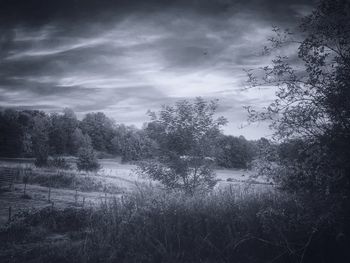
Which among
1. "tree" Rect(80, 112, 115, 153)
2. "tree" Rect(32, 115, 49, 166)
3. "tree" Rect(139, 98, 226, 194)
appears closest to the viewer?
"tree" Rect(139, 98, 226, 194)

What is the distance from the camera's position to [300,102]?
8742 millimetres

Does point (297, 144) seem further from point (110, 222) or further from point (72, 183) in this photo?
point (72, 183)

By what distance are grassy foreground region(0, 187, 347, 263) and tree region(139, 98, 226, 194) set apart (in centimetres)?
715

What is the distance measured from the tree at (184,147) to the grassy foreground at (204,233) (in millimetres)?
7151

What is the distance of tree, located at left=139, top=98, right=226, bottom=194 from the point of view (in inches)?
746

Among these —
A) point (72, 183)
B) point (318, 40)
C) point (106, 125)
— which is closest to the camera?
point (318, 40)

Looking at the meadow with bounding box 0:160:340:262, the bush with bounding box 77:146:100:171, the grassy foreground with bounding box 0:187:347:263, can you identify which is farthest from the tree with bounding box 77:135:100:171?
the grassy foreground with bounding box 0:187:347:263

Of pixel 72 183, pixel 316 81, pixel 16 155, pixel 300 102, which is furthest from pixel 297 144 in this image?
pixel 16 155

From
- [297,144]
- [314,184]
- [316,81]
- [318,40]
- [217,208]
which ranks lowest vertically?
[217,208]

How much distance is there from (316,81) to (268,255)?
5281 mm

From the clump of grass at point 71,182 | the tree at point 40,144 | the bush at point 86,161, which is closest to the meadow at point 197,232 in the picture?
the clump of grass at point 71,182

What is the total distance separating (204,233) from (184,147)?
32.7 ft

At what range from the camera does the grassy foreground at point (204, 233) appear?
8.53m

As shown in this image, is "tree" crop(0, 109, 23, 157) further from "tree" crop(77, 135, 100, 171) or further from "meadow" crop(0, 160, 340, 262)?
"meadow" crop(0, 160, 340, 262)
